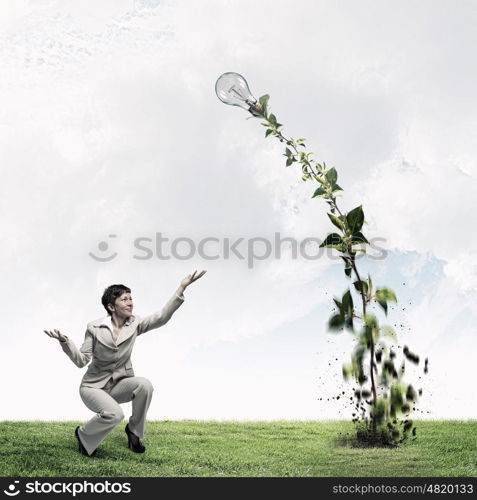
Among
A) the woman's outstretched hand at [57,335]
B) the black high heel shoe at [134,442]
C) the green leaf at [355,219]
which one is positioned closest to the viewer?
the woman's outstretched hand at [57,335]

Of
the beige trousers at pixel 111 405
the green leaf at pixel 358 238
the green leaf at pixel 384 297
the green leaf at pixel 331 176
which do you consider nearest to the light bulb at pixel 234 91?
the green leaf at pixel 331 176

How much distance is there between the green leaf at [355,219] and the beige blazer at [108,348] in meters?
1.38

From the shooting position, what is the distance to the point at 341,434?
5.96 metres

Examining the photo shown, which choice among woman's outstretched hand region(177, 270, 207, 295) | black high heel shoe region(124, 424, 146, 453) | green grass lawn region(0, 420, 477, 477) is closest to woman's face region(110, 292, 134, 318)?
woman's outstretched hand region(177, 270, 207, 295)

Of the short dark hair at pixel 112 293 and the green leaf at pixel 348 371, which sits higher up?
the short dark hair at pixel 112 293

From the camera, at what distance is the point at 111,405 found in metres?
4.97

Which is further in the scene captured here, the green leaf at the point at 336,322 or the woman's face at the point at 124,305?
the green leaf at the point at 336,322

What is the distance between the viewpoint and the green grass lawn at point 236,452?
4930 mm

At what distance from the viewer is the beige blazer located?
16.7 ft

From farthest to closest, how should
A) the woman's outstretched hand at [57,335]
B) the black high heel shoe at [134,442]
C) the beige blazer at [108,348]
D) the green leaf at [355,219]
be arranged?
the green leaf at [355,219] < the black high heel shoe at [134,442] < the beige blazer at [108,348] < the woman's outstretched hand at [57,335]

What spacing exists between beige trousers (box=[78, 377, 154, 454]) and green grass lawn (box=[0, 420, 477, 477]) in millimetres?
168

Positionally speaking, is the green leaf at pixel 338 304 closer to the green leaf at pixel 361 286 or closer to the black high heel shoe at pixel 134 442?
the green leaf at pixel 361 286

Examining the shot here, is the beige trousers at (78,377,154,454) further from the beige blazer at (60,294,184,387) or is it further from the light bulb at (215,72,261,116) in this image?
the light bulb at (215,72,261,116)
